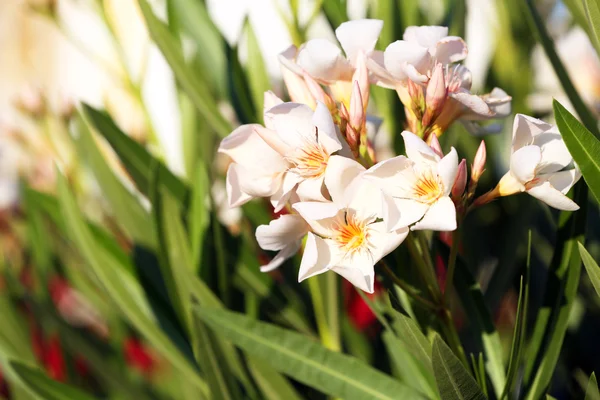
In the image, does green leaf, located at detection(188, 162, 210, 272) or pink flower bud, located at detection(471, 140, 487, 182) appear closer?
pink flower bud, located at detection(471, 140, 487, 182)

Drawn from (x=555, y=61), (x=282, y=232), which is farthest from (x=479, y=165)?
(x=555, y=61)

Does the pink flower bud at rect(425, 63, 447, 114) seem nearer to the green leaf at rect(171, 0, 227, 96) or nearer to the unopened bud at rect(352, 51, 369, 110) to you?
the unopened bud at rect(352, 51, 369, 110)

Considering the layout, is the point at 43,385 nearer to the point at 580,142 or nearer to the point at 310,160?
the point at 310,160

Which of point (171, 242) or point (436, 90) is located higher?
point (436, 90)

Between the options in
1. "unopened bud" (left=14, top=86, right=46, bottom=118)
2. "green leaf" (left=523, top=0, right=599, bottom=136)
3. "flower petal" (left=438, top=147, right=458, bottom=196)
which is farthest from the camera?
"unopened bud" (left=14, top=86, right=46, bottom=118)

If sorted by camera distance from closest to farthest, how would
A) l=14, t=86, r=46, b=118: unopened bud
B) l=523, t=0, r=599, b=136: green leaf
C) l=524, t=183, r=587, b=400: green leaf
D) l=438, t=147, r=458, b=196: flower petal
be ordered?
1. l=438, t=147, r=458, b=196: flower petal
2. l=524, t=183, r=587, b=400: green leaf
3. l=523, t=0, r=599, b=136: green leaf
4. l=14, t=86, r=46, b=118: unopened bud

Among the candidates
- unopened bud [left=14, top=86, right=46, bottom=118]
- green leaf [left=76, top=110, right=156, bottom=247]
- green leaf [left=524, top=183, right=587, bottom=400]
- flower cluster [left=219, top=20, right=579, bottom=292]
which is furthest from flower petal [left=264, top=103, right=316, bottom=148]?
unopened bud [left=14, top=86, right=46, bottom=118]

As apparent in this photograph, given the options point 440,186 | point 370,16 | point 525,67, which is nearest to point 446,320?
point 440,186
